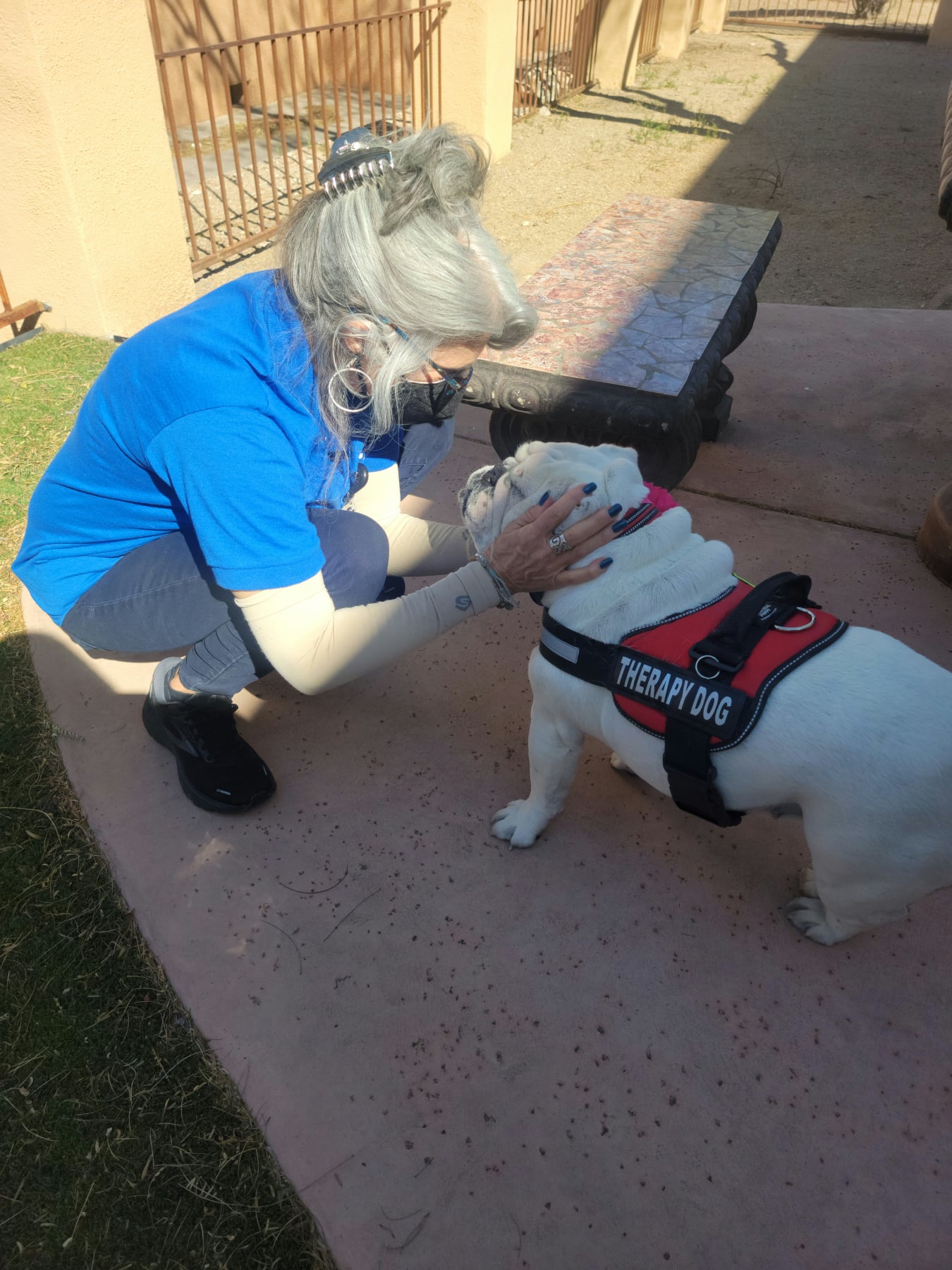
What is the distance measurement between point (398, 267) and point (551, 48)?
11262 mm

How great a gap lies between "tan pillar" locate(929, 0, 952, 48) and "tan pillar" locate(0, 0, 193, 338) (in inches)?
614

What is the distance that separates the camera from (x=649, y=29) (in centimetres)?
1284

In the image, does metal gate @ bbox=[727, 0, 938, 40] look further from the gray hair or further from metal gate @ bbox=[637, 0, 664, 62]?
the gray hair

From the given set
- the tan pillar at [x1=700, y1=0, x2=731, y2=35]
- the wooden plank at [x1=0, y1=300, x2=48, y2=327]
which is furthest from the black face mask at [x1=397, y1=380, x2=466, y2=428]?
the tan pillar at [x1=700, y1=0, x2=731, y2=35]

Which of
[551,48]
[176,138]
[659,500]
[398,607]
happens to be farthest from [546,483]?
[551,48]

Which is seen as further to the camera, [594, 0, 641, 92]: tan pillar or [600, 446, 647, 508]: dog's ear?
[594, 0, 641, 92]: tan pillar

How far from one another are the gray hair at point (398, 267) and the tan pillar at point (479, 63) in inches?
279

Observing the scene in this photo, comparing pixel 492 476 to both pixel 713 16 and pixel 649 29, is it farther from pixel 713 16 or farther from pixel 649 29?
pixel 713 16

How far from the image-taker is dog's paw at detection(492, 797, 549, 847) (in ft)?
7.48

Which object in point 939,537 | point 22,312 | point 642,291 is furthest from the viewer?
point 22,312

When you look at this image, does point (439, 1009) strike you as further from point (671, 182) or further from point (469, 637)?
point (671, 182)

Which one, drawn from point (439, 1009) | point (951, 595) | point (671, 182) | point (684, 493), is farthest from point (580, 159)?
point (439, 1009)

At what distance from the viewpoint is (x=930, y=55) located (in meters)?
14.1

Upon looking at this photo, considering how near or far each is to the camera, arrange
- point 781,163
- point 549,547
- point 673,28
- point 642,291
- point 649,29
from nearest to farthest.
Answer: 1. point 549,547
2. point 642,291
3. point 781,163
4. point 649,29
5. point 673,28
